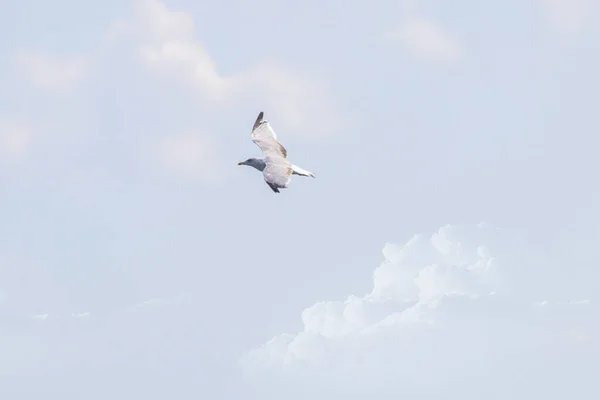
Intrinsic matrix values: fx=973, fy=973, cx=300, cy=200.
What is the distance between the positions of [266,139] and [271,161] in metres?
6.01

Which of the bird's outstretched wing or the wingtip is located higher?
the wingtip

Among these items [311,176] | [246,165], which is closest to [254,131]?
[246,165]

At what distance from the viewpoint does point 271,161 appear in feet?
246

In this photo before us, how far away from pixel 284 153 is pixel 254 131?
14.0 ft

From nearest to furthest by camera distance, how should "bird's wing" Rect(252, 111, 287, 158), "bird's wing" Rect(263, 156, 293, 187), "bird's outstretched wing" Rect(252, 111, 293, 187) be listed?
"bird's wing" Rect(263, 156, 293, 187), "bird's outstretched wing" Rect(252, 111, 293, 187), "bird's wing" Rect(252, 111, 287, 158)

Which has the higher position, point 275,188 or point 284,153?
point 284,153

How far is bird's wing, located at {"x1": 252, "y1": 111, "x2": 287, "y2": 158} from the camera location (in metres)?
78.8

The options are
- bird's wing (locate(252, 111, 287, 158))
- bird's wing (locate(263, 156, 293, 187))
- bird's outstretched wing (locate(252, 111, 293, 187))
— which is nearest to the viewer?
bird's wing (locate(263, 156, 293, 187))

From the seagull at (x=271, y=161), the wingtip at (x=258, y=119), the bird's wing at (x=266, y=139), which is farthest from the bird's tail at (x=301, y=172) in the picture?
the wingtip at (x=258, y=119)

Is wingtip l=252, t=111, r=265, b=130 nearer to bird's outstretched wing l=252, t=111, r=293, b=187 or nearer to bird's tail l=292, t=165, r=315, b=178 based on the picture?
bird's outstretched wing l=252, t=111, r=293, b=187

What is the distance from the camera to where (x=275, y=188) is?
6781 centimetres

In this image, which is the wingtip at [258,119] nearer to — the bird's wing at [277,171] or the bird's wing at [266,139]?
the bird's wing at [266,139]

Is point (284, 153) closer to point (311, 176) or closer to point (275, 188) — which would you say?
point (311, 176)

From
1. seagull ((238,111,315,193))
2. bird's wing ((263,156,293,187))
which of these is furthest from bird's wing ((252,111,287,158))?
bird's wing ((263,156,293,187))
